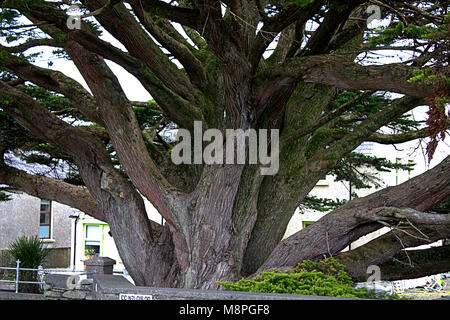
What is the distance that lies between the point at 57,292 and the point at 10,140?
3.12 m

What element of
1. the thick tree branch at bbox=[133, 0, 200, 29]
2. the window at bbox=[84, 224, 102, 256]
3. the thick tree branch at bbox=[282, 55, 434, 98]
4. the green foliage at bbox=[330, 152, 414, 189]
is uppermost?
the thick tree branch at bbox=[133, 0, 200, 29]

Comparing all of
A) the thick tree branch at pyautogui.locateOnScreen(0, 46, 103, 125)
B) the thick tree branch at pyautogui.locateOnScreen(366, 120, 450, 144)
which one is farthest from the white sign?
the thick tree branch at pyautogui.locateOnScreen(366, 120, 450, 144)

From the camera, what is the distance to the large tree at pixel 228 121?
27.2 feet

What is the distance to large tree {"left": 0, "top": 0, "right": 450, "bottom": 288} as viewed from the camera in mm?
8289

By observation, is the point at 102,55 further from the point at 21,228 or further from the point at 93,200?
the point at 21,228

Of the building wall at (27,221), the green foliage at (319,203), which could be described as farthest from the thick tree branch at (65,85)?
the building wall at (27,221)

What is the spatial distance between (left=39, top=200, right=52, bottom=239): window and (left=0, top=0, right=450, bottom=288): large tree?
14279 millimetres

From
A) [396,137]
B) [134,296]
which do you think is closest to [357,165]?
[396,137]

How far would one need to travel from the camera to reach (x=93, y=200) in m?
11.3

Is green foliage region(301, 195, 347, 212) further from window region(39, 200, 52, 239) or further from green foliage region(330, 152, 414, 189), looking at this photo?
window region(39, 200, 52, 239)

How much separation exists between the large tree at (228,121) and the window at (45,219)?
14279mm

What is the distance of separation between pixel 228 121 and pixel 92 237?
15563 mm

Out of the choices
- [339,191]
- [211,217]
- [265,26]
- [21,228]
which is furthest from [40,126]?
[21,228]

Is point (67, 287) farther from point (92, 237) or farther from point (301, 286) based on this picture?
point (92, 237)
